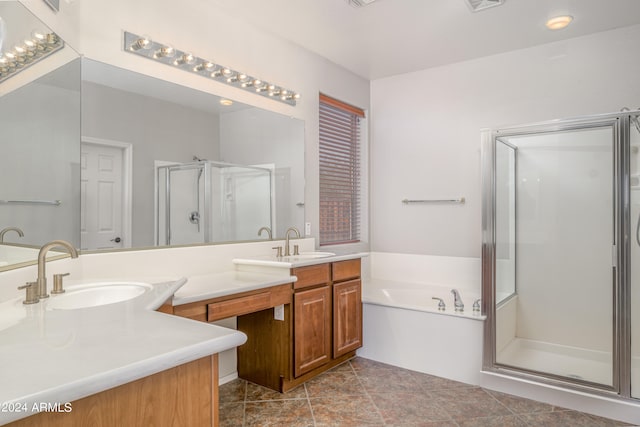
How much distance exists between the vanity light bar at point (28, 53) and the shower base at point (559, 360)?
3.06 metres

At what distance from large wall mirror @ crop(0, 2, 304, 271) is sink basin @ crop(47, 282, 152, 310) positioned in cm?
21

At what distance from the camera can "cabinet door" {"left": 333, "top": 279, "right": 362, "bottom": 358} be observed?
2.89m

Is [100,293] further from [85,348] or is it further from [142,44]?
[142,44]

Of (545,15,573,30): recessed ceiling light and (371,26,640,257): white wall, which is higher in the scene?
(545,15,573,30): recessed ceiling light

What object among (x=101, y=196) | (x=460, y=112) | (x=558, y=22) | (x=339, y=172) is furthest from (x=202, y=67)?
(x=558, y=22)

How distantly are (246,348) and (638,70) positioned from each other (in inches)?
141

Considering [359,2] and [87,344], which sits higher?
[359,2]

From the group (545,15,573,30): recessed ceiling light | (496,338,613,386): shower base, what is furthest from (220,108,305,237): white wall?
(545,15,573,30): recessed ceiling light

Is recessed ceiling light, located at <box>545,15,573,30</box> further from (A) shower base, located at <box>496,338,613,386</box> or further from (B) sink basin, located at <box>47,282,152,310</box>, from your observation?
(B) sink basin, located at <box>47,282,152,310</box>

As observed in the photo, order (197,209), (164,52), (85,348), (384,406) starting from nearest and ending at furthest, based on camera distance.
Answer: (85,348) → (164,52) → (384,406) → (197,209)

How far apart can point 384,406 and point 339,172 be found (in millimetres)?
2189

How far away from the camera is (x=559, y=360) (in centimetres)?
272

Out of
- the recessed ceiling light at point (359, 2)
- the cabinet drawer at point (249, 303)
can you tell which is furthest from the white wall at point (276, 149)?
the recessed ceiling light at point (359, 2)

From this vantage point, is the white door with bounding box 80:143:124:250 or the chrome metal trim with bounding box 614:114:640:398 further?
the chrome metal trim with bounding box 614:114:640:398
